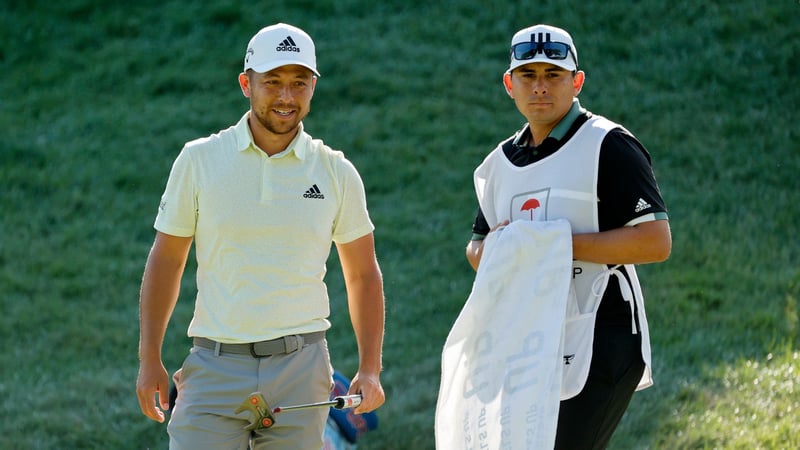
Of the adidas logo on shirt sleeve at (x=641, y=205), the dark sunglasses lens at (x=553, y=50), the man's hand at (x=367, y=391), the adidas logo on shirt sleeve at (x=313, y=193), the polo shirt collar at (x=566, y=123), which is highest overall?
the dark sunglasses lens at (x=553, y=50)

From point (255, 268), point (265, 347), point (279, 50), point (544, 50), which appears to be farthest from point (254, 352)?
point (544, 50)

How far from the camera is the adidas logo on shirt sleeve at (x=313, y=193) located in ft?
14.1

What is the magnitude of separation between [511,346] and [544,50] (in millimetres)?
975

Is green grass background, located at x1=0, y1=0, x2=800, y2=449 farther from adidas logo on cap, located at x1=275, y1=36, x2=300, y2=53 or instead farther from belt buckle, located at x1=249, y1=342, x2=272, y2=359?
adidas logo on cap, located at x1=275, y1=36, x2=300, y2=53

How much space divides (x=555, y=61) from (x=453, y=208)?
597 centimetres

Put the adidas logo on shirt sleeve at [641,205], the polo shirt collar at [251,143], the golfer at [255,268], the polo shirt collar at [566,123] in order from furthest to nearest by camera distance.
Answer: the polo shirt collar at [251,143]
the golfer at [255,268]
the polo shirt collar at [566,123]
the adidas logo on shirt sleeve at [641,205]

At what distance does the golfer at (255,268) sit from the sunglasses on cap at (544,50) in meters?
0.75

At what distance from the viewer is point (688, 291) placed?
8641 mm

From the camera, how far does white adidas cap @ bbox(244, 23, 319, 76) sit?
168 inches

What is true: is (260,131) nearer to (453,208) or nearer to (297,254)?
(297,254)

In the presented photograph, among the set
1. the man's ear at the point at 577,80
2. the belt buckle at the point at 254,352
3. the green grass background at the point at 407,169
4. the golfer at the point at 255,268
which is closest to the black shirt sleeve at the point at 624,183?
the man's ear at the point at 577,80

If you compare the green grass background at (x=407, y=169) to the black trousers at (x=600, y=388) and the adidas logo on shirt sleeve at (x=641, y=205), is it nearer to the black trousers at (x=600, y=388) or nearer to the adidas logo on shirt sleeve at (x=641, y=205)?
the black trousers at (x=600, y=388)

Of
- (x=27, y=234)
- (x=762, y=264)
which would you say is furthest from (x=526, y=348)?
(x=27, y=234)

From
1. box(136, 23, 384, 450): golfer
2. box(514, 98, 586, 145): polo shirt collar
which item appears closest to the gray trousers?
box(136, 23, 384, 450): golfer
